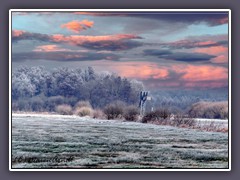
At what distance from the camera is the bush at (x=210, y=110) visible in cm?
1032

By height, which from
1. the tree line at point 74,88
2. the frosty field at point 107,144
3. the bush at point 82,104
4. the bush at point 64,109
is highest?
the tree line at point 74,88

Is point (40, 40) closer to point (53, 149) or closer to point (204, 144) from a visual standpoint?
point (53, 149)

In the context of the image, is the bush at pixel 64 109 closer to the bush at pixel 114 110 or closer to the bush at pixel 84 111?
the bush at pixel 84 111

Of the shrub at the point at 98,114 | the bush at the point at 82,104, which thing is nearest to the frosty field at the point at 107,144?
the shrub at the point at 98,114

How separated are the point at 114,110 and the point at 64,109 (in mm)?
756

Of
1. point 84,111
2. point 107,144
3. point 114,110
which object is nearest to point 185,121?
point 114,110

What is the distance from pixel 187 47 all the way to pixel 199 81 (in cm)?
54

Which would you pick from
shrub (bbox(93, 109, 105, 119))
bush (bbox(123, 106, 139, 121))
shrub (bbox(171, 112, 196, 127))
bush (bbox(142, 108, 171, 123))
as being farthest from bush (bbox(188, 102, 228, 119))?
shrub (bbox(93, 109, 105, 119))

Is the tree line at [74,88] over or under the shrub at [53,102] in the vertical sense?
over

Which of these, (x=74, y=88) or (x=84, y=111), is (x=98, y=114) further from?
(x=74, y=88)

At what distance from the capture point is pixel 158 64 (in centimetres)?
1043

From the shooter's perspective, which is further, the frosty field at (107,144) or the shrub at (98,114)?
the shrub at (98,114)

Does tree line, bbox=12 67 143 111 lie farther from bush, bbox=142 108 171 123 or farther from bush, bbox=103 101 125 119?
bush, bbox=142 108 171 123

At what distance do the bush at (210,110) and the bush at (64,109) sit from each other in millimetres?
1818
